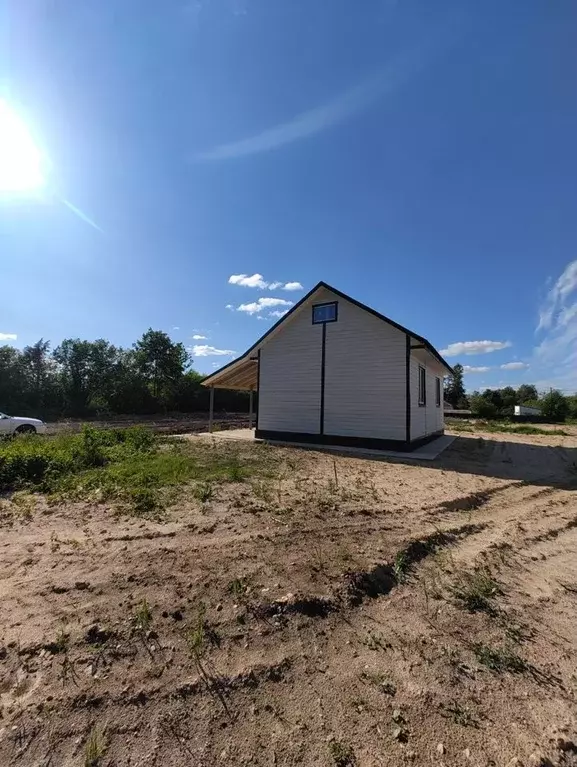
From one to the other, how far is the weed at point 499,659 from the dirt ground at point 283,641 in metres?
0.01

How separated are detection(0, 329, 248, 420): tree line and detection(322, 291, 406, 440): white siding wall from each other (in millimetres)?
26358

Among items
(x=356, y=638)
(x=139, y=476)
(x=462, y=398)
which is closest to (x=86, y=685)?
(x=356, y=638)

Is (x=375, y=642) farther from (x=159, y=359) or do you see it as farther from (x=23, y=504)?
(x=159, y=359)

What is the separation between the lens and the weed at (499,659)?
7.73 ft

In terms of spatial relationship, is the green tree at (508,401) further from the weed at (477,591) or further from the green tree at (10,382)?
the green tree at (10,382)

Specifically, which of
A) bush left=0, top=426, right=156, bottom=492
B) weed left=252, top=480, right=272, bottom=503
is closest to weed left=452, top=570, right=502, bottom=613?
weed left=252, top=480, right=272, bottom=503

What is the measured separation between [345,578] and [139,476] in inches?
191

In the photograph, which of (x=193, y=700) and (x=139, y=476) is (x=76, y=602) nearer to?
(x=193, y=700)

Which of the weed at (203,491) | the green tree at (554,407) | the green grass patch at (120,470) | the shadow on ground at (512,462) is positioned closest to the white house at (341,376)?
the shadow on ground at (512,462)

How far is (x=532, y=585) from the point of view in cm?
350

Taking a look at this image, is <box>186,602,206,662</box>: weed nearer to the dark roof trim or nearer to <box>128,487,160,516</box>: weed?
<box>128,487,160,516</box>: weed

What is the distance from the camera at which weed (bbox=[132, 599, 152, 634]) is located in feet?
8.52

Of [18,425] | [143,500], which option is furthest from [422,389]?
[18,425]

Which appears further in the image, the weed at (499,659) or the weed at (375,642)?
the weed at (375,642)
